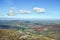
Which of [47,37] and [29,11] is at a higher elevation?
[29,11]

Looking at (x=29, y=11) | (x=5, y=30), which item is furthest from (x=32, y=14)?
(x=5, y=30)

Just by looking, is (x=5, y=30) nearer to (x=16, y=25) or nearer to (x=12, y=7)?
(x=16, y=25)

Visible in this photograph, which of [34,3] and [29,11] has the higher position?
[34,3]

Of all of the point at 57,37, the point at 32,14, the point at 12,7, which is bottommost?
the point at 57,37

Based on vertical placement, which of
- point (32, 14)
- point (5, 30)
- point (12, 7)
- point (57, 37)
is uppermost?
point (12, 7)

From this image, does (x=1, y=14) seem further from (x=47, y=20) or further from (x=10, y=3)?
(x=47, y=20)

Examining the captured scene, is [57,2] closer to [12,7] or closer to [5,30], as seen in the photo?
[12,7]

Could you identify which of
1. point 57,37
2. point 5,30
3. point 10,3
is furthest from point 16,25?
point 57,37

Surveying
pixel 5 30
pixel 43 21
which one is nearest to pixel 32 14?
pixel 43 21
